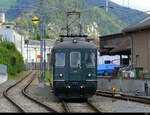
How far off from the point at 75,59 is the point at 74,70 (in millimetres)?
663

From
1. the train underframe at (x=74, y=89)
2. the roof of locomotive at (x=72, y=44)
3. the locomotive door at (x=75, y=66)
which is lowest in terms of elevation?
the train underframe at (x=74, y=89)

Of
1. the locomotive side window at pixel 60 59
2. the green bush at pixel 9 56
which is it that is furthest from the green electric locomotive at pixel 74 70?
the green bush at pixel 9 56

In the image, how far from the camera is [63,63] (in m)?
18.9

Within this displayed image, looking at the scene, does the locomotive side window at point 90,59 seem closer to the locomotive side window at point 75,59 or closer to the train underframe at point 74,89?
the locomotive side window at point 75,59

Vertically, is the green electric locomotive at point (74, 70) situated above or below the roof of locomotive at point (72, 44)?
below

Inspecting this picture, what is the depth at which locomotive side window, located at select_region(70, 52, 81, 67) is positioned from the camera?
18866mm

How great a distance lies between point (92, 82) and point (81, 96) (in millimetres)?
931

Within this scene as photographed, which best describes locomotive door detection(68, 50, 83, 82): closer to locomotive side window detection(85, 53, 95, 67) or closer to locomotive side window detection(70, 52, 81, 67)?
locomotive side window detection(70, 52, 81, 67)

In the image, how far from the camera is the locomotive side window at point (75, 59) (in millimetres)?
18866

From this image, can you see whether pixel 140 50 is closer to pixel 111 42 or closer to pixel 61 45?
pixel 61 45

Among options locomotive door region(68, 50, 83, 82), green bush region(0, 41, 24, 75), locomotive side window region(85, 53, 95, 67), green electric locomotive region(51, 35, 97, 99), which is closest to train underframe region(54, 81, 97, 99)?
green electric locomotive region(51, 35, 97, 99)

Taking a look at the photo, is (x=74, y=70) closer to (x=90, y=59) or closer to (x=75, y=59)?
(x=75, y=59)

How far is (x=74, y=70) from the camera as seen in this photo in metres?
18.7

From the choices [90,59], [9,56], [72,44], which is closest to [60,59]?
[72,44]
